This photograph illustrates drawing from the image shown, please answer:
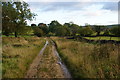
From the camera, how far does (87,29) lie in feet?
196

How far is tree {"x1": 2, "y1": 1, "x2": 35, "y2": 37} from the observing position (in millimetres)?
27158

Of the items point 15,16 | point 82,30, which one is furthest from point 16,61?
point 82,30

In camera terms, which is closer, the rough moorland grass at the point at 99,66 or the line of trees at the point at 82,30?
the rough moorland grass at the point at 99,66

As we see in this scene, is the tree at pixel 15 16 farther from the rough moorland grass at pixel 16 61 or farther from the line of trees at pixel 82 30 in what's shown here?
the line of trees at pixel 82 30

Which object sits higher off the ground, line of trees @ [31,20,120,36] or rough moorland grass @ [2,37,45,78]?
line of trees @ [31,20,120,36]

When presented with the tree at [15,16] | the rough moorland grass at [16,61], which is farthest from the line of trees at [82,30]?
the rough moorland grass at [16,61]

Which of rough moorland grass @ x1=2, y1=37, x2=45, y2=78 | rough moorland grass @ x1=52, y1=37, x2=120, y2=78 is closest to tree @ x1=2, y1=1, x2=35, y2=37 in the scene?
rough moorland grass @ x1=2, y1=37, x2=45, y2=78

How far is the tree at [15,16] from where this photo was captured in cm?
2716

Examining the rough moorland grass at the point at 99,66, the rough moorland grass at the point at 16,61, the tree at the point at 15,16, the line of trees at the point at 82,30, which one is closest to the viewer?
the rough moorland grass at the point at 99,66

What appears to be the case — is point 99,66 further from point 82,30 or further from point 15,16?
point 82,30

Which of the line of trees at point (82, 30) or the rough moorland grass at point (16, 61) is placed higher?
the line of trees at point (82, 30)

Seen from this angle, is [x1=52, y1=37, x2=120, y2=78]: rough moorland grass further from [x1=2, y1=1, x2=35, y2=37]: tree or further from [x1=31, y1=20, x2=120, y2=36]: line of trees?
[x1=31, y1=20, x2=120, y2=36]: line of trees

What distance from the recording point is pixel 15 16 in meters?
29.9

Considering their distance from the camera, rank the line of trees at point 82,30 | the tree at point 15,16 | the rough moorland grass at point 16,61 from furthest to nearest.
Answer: the line of trees at point 82,30, the tree at point 15,16, the rough moorland grass at point 16,61
